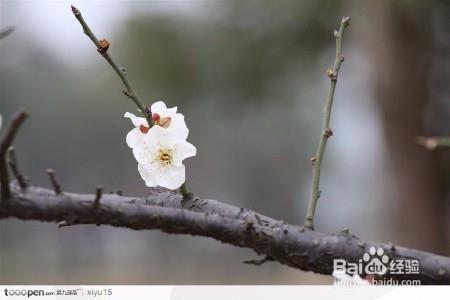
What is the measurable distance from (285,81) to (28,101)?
2.53 meters

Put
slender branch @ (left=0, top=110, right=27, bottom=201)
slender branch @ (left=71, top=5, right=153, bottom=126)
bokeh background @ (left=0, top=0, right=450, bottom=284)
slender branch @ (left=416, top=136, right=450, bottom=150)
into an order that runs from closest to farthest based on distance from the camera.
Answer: slender branch @ (left=0, top=110, right=27, bottom=201)
slender branch @ (left=71, top=5, right=153, bottom=126)
slender branch @ (left=416, top=136, right=450, bottom=150)
bokeh background @ (left=0, top=0, right=450, bottom=284)

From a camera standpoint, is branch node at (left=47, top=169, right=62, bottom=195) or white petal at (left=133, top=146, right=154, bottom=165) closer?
branch node at (left=47, top=169, right=62, bottom=195)

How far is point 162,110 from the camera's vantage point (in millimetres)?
459

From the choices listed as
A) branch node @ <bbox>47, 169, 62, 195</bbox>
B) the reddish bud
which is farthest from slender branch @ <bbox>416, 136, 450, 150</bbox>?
branch node @ <bbox>47, 169, 62, 195</bbox>

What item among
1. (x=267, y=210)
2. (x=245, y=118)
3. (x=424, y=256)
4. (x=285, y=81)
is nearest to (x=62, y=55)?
(x=245, y=118)

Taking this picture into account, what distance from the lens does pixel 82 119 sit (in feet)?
14.9

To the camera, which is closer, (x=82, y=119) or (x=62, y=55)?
(x=62, y=55)

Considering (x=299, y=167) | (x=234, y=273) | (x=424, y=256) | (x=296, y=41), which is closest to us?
(x=424, y=256)

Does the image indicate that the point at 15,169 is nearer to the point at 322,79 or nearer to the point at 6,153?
the point at 6,153

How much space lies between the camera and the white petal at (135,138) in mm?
462

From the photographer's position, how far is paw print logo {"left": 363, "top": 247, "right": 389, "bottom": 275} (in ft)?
1.32

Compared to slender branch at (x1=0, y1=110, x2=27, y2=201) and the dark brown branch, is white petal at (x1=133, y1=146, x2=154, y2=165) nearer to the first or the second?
the dark brown branch

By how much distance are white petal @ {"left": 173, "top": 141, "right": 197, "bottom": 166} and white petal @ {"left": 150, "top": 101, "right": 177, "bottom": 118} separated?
2 cm

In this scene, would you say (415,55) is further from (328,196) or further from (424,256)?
(424,256)
